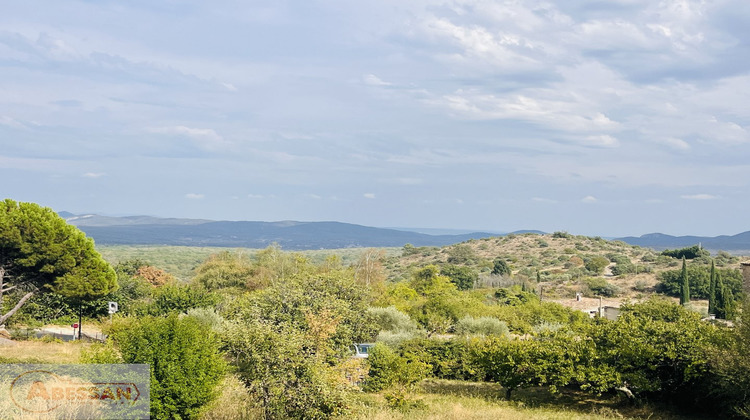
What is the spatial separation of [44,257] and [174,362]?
19400 millimetres

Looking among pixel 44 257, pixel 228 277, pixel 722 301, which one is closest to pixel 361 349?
pixel 44 257

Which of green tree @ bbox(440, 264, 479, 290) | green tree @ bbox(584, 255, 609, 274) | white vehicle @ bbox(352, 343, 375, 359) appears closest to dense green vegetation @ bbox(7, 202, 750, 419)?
white vehicle @ bbox(352, 343, 375, 359)

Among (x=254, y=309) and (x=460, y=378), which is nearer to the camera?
(x=254, y=309)

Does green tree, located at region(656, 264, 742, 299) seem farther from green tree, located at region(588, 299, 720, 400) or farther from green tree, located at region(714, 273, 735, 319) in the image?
green tree, located at region(588, 299, 720, 400)

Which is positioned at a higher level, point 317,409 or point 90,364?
point 90,364

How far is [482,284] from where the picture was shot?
222 feet

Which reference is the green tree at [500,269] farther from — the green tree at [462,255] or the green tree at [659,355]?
the green tree at [659,355]

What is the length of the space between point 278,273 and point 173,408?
36.7 metres

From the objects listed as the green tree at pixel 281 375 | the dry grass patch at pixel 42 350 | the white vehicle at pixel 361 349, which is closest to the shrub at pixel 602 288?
the white vehicle at pixel 361 349

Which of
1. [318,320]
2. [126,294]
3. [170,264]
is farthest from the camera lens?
[170,264]

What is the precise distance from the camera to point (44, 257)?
29.0 metres

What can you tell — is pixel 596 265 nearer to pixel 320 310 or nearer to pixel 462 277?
pixel 462 277

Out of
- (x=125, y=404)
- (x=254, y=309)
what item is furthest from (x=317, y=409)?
(x=254, y=309)

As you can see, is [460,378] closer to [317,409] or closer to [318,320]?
[318,320]
